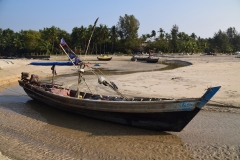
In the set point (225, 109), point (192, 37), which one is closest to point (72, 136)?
point (225, 109)

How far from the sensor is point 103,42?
77.4 meters

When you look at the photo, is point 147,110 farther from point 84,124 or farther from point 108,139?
point 84,124

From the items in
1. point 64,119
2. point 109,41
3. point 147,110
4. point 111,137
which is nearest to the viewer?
point 147,110

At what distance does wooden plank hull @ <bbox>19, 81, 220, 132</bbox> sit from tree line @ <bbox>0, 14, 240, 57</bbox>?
185 ft

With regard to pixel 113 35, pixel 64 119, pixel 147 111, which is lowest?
pixel 64 119

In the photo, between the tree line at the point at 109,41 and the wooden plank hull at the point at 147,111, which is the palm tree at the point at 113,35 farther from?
the wooden plank hull at the point at 147,111

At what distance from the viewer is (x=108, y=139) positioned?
7.77 m

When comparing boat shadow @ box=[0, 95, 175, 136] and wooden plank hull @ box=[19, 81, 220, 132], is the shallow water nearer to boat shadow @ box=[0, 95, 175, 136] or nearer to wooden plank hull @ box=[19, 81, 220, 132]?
boat shadow @ box=[0, 95, 175, 136]

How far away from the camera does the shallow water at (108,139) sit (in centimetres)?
656

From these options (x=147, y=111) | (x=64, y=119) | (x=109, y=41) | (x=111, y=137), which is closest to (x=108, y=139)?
(x=111, y=137)

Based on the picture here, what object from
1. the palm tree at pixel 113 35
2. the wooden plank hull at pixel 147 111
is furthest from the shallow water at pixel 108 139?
the palm tree at pixel 113 35

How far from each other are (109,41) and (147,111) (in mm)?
72768

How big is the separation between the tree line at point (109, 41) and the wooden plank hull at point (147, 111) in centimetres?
5638

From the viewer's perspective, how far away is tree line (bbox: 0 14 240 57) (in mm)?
70750
